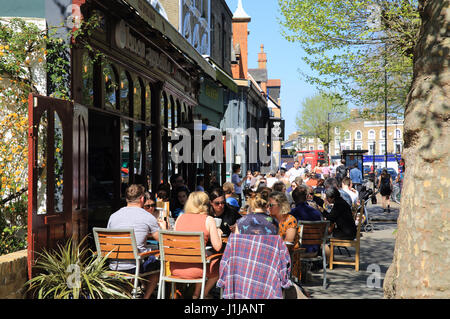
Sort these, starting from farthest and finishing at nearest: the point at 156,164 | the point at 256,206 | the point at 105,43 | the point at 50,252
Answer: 1. the point at 156,164
2. the point at 105,43
3. the point at 50,252
4. the point at 256,206

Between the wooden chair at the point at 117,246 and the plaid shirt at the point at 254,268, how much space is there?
57.8 inches

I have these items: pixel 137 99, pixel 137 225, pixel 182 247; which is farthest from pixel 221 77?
pixel 182 247

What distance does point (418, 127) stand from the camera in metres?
3.67

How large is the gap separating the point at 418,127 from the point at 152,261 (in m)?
3.88

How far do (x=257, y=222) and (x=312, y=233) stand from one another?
267 centimetres

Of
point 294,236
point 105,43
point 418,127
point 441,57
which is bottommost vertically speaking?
point 294,236

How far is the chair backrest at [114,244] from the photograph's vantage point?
5.99m

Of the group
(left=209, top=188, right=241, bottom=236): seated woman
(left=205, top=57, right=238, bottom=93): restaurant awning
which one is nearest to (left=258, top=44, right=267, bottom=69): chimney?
(left=205, top=57, right=238, bottom=93): restaurant awning

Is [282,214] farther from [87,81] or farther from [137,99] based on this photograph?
[137,99]

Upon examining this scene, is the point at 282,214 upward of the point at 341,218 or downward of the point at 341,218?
upward

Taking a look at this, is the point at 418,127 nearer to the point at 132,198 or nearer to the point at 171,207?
the point at 132,198

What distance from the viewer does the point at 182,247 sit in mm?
5898
